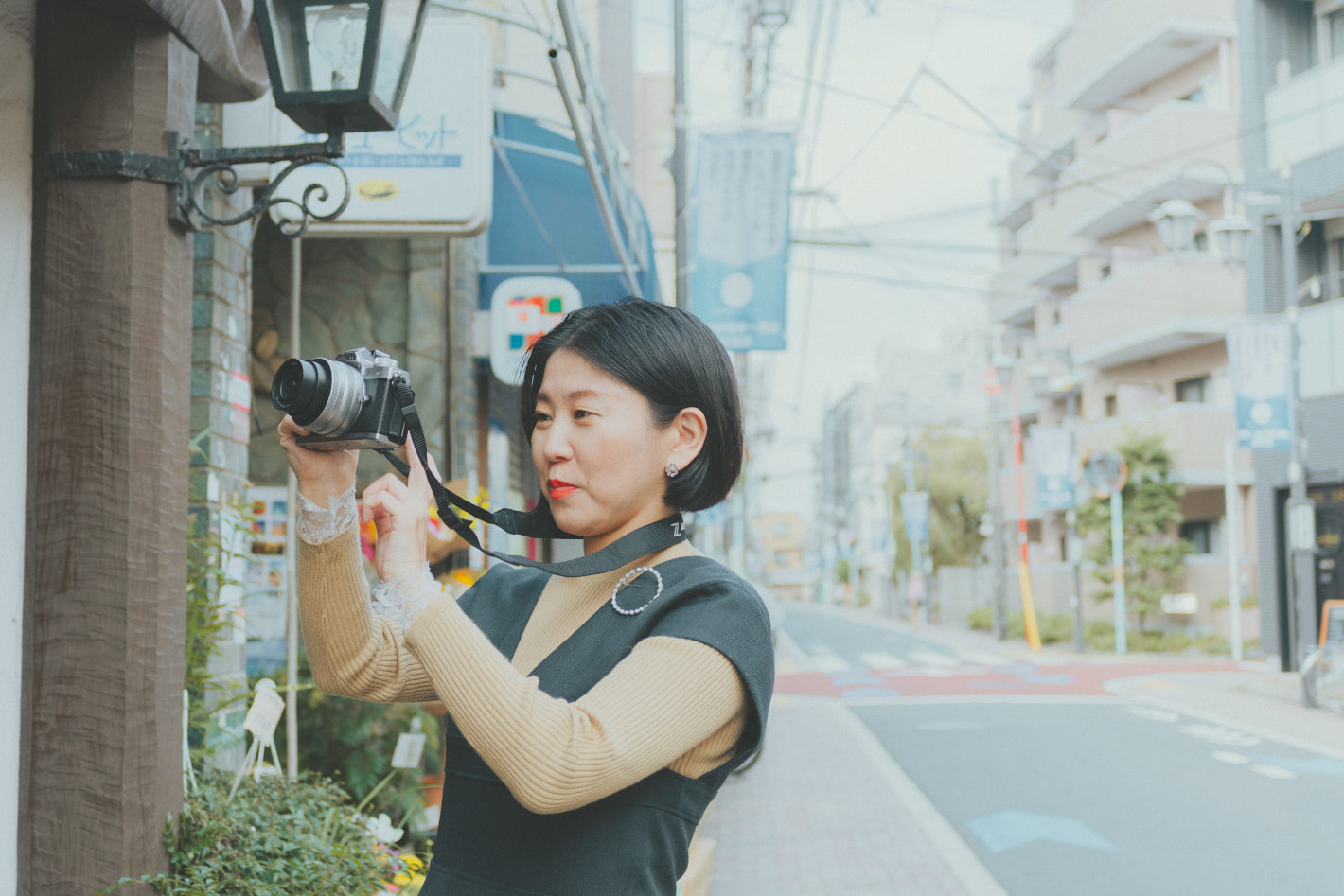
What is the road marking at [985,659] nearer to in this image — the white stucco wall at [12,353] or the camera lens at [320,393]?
the white stucco wall at [12,353]

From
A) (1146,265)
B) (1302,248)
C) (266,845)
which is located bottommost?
(266,845)

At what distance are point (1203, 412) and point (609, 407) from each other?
91.6 ft

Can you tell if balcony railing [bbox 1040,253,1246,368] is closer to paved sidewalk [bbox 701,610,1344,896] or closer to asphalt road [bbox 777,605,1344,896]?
paved sidewalk [bbox 701,610,1344,896]

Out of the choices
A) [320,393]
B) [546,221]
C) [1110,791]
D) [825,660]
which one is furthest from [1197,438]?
[320,393]

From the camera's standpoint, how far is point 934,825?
306 inches

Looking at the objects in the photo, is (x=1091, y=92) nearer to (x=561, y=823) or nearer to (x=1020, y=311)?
(x=1020, y=311)

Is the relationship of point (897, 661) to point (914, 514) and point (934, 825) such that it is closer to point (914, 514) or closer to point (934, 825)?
point (934, 825)

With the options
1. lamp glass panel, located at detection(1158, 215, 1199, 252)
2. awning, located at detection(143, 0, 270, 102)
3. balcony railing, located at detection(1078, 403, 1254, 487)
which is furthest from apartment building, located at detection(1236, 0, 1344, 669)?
awning, located at detection(143, 0, 270, 102)

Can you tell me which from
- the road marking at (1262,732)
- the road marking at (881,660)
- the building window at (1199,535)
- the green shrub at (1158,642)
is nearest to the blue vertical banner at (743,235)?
the road marking at (1262,732)

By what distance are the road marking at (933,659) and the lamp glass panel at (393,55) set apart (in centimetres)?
2039

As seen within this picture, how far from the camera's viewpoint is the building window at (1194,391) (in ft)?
91.7

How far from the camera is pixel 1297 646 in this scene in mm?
17906

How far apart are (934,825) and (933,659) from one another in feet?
53.6

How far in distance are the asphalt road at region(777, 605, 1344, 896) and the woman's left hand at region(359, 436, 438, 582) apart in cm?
559
